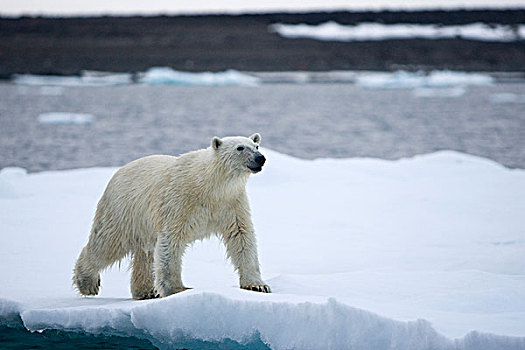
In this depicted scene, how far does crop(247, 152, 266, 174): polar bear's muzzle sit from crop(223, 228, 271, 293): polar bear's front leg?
384 millimetres

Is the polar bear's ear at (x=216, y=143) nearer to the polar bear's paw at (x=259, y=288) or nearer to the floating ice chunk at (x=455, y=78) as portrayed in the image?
the polar bear's paw at (x=259, y=288)

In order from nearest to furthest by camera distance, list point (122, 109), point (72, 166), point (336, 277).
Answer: point (336, 277)
point (72, 166)
point (122, 109)

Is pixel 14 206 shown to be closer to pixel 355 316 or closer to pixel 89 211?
pixel 89 211

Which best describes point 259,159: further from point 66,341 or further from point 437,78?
point 437,78

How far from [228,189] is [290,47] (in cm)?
6480

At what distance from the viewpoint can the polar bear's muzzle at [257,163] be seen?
4.04 metres

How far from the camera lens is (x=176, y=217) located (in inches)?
163

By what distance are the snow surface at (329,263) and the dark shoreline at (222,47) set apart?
5535 cm

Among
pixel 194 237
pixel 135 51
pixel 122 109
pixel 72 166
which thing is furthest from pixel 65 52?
pixel 194 237

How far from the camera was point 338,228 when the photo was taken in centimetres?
650

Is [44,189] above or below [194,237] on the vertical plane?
above

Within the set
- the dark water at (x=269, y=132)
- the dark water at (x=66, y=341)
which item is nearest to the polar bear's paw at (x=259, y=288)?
Result: the dark water at (x=66, y=341)

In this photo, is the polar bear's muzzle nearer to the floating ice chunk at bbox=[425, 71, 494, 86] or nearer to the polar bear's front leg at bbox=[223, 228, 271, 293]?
the polar bear's front leg at bbox=[223, 228, 271, 293]

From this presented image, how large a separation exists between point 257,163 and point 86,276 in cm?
133
